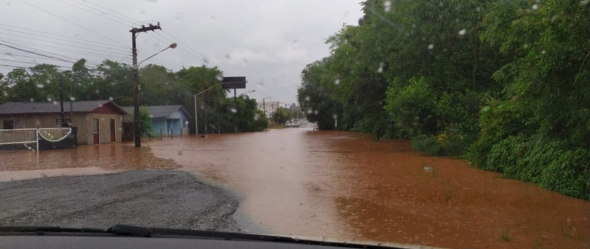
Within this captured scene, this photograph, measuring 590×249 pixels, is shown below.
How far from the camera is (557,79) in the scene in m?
9.95

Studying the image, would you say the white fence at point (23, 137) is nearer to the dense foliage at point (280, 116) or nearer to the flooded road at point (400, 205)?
the flooded road at point (400, 205)

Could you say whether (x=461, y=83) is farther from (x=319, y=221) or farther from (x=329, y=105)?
(x=329, y=105)

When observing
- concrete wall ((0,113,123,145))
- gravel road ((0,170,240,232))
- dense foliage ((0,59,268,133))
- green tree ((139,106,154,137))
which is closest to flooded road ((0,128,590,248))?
gravel road ((0,170,240,232))

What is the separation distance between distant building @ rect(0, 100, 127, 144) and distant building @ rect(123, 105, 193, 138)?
1324 centimetres

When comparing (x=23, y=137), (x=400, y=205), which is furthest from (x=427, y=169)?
(x=23, y=137)

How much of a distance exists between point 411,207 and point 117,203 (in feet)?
17.2

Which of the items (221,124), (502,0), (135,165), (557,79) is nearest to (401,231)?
(557,79)

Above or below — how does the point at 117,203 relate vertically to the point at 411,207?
above

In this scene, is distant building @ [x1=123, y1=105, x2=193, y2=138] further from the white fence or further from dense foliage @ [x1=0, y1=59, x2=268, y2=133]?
the white fence

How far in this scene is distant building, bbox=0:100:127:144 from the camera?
32.8m

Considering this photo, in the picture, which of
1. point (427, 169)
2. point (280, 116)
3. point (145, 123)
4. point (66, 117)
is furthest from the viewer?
point (280, 116)

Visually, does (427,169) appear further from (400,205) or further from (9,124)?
(9,124)

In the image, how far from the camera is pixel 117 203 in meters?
9.52

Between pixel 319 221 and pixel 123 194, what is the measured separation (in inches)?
179
